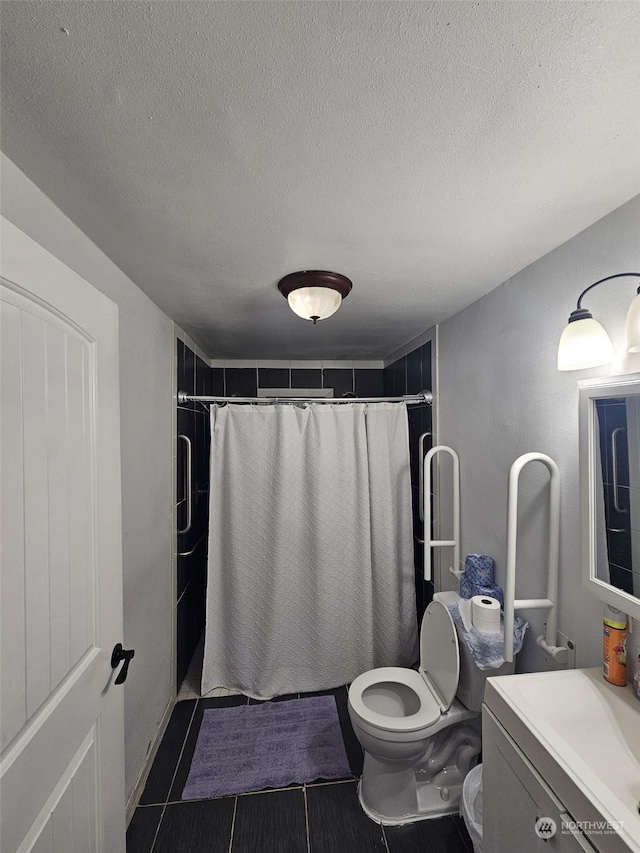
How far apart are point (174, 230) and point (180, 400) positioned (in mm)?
1141

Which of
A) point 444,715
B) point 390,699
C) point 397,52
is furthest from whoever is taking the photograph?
point 390,699

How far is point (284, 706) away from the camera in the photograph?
84.4 inches

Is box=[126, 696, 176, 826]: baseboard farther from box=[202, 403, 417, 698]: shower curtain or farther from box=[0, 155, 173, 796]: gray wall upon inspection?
box=[202, 403, 417, 698]: shower curtain

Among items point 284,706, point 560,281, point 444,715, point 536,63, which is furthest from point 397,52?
point 284,706

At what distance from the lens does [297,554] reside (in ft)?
7.59

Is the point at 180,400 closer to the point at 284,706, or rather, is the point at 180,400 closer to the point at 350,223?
the point at 350,223

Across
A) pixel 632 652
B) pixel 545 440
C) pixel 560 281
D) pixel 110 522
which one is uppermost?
pixel 560 281

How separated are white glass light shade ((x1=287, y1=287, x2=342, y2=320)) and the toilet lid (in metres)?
1.41

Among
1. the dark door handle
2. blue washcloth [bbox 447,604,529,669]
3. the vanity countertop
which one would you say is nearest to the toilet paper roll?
blue washcloth [bbox 447,604,529,669]

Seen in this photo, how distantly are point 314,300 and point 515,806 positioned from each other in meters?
1.62

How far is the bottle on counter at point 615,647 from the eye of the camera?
3.34 feet

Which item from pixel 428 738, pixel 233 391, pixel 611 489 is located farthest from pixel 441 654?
pixel 233 391

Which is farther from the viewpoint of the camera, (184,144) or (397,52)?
(184,144)

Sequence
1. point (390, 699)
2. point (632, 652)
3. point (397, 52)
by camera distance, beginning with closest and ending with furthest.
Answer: point (397, 52) < point (632, 652) < point (390, 699)
